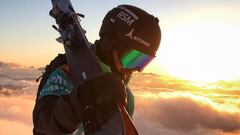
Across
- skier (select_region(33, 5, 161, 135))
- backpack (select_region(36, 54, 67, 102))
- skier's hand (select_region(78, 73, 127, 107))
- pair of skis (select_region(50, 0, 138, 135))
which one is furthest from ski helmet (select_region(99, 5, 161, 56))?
skier's hand (select_region(78, 73, 127, 107))

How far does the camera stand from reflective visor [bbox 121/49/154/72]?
6633mm

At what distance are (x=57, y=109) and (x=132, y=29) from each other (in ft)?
6.97

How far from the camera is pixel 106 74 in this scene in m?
4.76

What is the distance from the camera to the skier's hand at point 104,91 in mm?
4629

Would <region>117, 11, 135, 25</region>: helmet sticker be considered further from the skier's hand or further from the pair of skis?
the skier's hand

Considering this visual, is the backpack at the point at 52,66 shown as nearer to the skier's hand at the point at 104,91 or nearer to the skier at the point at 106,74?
Answer: the skier at the point at 106,74

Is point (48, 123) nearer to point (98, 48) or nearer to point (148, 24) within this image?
point (98, 48)

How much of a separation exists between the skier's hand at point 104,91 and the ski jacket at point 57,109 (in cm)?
Result: 39

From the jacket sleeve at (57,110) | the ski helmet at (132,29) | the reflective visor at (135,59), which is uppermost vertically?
the ski helmet at (132,29)

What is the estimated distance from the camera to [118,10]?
24.0ft

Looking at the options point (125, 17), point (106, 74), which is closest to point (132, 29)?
point (125, 17)

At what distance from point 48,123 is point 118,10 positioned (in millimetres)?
2670

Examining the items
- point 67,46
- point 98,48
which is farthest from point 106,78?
point 98,48

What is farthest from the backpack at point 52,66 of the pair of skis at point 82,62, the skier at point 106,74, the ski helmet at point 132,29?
the ski helmet at point 132,29
